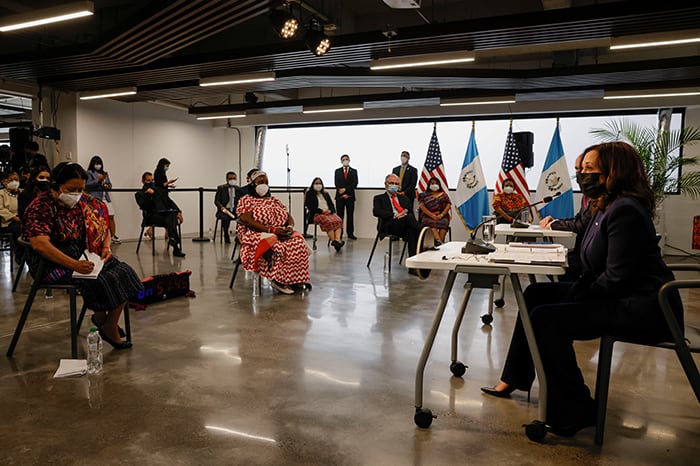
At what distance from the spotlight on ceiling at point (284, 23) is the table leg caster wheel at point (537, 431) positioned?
459 centimetres

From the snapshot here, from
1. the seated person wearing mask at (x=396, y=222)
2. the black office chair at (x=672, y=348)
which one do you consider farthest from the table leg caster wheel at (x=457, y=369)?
the seated person wearing mask at (x=396, y=222)

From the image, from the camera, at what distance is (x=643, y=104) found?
30.5ft

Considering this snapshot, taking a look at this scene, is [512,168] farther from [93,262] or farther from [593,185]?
[93,262]

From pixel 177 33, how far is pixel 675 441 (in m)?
5.93

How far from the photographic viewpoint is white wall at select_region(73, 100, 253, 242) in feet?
34.6

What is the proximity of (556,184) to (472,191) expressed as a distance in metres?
1.46

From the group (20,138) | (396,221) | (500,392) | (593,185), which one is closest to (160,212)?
(20,138)

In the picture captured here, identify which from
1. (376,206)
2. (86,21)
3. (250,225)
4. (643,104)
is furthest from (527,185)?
(86,21)

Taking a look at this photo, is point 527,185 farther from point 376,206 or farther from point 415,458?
point 415,458

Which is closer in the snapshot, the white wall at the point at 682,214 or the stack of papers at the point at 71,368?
the stack of papers at the point at 71,368

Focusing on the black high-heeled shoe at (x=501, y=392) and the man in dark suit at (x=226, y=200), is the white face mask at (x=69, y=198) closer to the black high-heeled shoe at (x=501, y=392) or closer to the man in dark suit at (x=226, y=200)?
the black high-heeled shoe at (x=501, y=392)

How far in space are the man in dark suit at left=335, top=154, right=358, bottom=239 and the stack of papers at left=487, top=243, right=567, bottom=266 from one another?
822 centimetres

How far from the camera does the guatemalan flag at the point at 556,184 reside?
9.44 meters

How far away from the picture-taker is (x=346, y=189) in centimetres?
1116
